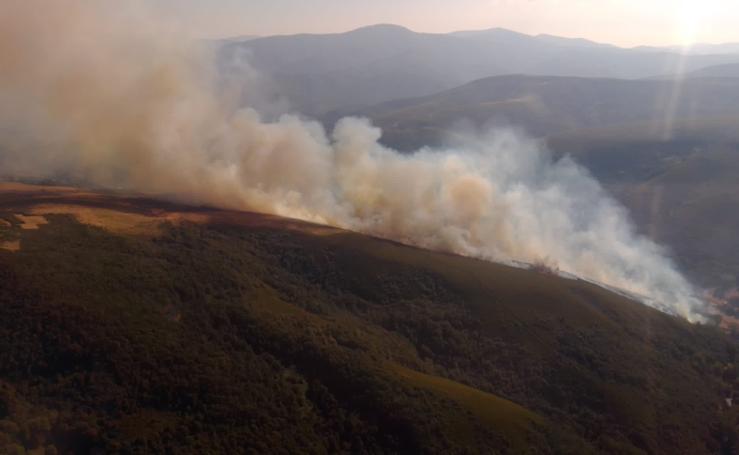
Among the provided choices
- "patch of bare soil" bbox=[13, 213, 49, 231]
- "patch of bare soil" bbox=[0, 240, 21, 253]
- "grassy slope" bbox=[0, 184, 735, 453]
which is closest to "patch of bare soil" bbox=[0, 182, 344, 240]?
"patch of bare soil" bbox=[13, 213, 49, 231]

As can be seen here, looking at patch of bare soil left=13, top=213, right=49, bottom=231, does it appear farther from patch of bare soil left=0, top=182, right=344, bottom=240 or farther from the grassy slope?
the grassy slope

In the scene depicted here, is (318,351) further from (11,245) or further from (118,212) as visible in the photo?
(118,212)

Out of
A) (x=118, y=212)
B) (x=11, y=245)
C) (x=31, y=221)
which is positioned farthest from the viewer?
(x=118, y=212)

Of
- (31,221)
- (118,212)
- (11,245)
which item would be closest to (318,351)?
(11,245)

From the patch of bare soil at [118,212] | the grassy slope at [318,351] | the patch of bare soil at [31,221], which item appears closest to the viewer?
the grassy slope at [318,351]

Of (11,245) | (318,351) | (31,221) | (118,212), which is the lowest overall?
(318,351)

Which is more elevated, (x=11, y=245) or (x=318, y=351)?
(x=11, y=245)

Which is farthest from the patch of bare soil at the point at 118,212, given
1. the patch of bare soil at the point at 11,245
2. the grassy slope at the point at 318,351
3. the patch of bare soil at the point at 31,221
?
the patch of bare soil at the point at 11,245

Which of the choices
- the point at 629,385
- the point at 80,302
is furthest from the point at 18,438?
the point at 629,385

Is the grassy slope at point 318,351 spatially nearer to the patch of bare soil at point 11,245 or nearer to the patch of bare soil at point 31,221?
the patch of bare soil at point 11,245
